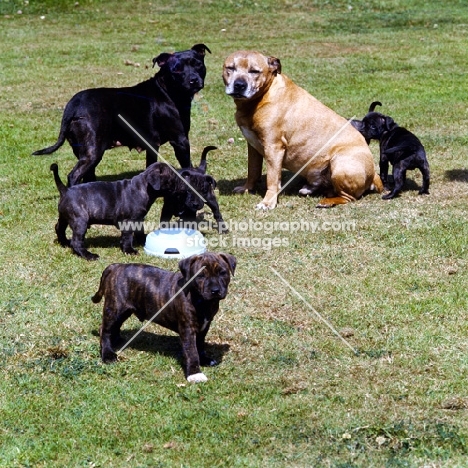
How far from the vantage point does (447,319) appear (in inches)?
276

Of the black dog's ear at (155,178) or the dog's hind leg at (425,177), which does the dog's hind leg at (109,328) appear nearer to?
the black dog's ear at (155,178)

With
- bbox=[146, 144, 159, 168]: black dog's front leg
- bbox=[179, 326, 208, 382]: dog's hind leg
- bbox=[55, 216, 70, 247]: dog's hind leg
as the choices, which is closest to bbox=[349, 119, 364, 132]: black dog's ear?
bbox=[146, 144, 159, 168]: black dog's front leg

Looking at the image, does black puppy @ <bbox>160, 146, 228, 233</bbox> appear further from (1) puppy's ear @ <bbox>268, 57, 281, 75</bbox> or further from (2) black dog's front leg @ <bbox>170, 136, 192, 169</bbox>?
(1) puppy's ear @ <bbox>268, 57, 281, 75</bbox>

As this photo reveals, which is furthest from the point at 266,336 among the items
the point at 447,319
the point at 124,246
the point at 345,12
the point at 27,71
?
the point at 345,12

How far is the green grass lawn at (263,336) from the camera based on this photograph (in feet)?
17.4

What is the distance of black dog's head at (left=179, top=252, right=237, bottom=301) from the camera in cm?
568

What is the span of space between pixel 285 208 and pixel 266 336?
3.31m

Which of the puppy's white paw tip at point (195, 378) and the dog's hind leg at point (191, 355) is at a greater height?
the dog's hind leg at point (191, 355)

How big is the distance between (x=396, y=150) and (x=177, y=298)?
477 cm

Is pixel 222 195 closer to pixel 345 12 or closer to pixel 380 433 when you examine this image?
pixel 380 433

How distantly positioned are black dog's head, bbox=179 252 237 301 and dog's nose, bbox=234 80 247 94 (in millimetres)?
4129

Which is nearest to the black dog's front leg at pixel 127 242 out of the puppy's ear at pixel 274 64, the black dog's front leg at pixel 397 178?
the puppy's ear at pixel 274 64

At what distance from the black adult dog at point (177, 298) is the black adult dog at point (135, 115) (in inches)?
138

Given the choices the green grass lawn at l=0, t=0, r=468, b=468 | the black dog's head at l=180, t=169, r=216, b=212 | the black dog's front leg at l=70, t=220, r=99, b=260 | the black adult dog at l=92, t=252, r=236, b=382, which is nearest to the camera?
the green grass lawn at l=0, t=0, r=468, b=468
